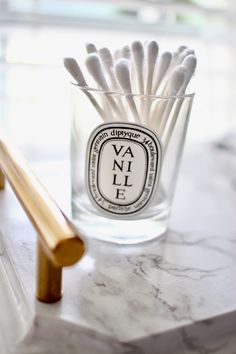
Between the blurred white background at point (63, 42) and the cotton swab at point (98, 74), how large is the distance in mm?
292

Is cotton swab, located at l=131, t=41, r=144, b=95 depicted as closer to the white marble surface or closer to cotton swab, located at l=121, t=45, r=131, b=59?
cotton swab, located at l=121, t=45, r=131, b=59

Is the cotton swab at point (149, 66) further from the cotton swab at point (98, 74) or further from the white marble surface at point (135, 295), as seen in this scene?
the white marble surface at point (135, 295)

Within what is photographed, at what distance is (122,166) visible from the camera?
19.7 inches

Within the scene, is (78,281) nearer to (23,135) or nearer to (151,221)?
(151,221)

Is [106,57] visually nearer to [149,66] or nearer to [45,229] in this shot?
[149,66]

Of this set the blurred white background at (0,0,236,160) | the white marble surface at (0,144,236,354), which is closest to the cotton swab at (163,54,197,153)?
the white marble surface at (0,144,236,354)

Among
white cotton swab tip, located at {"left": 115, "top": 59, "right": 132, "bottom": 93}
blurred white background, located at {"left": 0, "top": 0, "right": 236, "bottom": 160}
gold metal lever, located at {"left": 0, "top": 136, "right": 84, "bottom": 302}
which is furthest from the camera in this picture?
blurred white background, located at {"left": 0, "top": 0, "right": 236, "bottom": 160}

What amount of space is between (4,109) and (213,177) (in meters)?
→ 0.36

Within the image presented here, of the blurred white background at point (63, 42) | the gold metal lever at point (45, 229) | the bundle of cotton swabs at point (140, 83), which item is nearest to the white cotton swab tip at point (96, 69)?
the bundle of cotton swabs at point (140, 83)

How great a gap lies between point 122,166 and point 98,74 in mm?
93

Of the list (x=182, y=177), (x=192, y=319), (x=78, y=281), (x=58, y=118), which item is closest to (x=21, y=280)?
(x=78, y=281)

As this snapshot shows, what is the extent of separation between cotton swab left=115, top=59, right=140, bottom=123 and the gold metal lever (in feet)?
0.38

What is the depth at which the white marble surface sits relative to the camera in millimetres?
396

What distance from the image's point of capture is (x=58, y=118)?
0.91 meters
